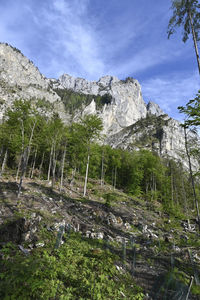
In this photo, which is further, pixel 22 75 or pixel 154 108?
pixel 154 108

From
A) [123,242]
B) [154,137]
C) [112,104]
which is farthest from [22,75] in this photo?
[123,242]

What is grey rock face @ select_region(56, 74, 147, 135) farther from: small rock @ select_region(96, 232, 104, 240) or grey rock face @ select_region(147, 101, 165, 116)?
small rock @ select_region(96, 232, 104, 240)

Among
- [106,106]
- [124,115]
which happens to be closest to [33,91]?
[106,106]

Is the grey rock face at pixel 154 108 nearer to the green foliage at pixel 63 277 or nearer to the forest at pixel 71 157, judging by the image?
the forest at pixel 71 157

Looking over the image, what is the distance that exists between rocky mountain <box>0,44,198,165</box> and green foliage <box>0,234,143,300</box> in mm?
78523

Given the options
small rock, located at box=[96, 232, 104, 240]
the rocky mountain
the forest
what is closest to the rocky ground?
small rock, located at box=[96, 232, 104, 240]

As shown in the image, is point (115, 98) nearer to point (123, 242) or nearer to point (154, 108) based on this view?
point (154, 108)

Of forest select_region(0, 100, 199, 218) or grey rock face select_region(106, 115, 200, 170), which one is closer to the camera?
forest select_region(0, 100, 199, 218)

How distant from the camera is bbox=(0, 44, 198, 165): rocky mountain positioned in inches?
3558

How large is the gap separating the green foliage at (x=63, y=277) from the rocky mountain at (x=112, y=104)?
78523 mm

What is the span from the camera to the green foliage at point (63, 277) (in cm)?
306

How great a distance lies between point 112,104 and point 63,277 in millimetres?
130240

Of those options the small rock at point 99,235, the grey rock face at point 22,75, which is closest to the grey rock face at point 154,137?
the grey rock face at point 22,75

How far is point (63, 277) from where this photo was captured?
4102 mm
